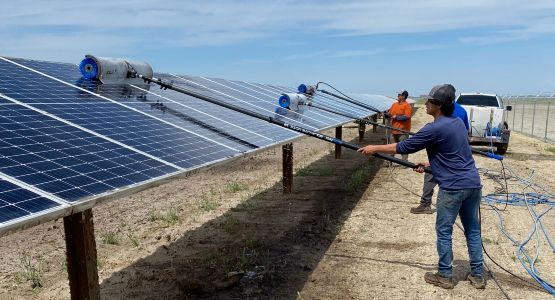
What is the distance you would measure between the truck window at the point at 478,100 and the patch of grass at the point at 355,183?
7.92m

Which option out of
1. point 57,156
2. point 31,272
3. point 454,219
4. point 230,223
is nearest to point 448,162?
point 454,219

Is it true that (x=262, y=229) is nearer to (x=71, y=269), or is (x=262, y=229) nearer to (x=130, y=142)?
(x=130, y=142)

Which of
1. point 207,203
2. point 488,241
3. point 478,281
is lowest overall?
point 207,203

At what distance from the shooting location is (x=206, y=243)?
8453 millimetres

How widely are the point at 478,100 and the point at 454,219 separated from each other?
14.4 metres

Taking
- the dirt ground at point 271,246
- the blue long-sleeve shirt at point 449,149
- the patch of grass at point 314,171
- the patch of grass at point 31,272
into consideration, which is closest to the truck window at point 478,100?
the dirt ground at point 271,246

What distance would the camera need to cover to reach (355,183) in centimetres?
1250

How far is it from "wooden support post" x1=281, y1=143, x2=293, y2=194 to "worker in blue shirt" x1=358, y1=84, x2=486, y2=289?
17.9 feet

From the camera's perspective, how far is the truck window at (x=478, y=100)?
18.9 m

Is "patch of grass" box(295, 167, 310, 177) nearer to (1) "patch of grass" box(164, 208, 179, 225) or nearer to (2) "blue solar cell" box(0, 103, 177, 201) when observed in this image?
(1) "patch of grass" box(164, 208, 179, 225)

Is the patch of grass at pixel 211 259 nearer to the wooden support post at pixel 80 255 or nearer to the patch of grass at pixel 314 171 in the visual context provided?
the wooden support post at pixel 80 255

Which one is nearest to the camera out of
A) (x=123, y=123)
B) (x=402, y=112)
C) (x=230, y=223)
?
(x=123, y=123)

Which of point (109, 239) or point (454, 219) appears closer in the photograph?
point (454, 219)

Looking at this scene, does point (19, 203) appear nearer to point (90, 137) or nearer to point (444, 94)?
point (90, 137)
